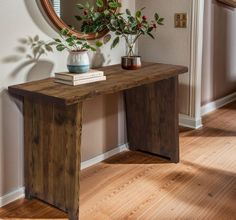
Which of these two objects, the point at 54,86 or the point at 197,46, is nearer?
the point at 54,86

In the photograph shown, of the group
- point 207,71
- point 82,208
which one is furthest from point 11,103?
point 207,71

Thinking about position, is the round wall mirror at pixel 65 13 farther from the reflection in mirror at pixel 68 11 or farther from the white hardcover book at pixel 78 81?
the white hardcover book at pixel 78 81

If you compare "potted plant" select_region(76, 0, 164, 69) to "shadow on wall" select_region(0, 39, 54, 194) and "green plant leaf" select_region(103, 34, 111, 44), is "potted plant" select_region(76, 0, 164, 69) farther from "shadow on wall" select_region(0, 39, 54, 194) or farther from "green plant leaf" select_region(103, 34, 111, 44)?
"shadow on wall" select_region(0, 39, 54, 194)

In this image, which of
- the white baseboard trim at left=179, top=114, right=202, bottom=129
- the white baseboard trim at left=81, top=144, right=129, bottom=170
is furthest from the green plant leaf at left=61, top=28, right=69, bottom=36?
the white baseboard trim at left=179, top=114, right=202, bottom=129

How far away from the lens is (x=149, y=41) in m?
3.73

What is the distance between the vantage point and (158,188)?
245cm

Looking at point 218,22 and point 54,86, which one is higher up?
point 218,22

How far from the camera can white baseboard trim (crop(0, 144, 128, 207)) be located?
2.25 metres

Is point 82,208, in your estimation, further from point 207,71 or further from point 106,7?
point 207,71

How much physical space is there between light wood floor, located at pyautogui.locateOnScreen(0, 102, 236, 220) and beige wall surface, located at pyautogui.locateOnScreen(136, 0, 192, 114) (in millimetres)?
668

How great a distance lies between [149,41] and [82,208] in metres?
2.01

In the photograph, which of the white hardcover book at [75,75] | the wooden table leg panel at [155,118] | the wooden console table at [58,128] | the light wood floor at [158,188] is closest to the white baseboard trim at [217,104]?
the light wood floor at [158,188]

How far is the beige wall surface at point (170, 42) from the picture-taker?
3559 millimetres

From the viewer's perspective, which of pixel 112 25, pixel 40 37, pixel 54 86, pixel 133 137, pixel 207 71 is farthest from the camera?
pixel 207 71
